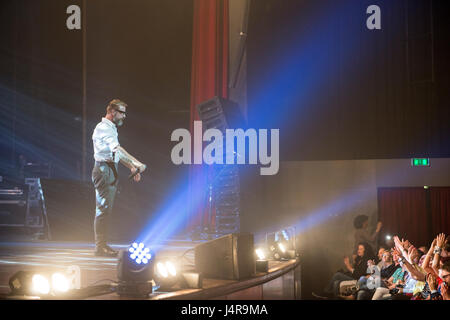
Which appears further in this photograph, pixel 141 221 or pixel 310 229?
pixel 141 221

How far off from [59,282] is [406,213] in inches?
215

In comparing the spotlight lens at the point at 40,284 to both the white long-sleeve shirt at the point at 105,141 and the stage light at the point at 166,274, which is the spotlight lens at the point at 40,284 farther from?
the white long-sleeve shirt at the point at 105,141

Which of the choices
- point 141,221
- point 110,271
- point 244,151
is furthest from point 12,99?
point 110,271

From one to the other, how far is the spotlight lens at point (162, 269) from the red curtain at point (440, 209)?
4.98 meters

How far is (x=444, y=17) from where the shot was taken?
5957 mm

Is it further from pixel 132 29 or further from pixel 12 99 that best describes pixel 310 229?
pixel 12 99

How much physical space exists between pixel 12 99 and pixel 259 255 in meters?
6.03

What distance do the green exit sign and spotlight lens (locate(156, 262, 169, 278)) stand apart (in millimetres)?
4460

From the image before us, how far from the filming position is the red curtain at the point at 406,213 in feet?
20.9

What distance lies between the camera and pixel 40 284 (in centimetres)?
210

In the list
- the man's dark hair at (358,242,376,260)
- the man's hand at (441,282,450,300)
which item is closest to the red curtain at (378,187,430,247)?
the man's dark hair at (358,242,376,260)

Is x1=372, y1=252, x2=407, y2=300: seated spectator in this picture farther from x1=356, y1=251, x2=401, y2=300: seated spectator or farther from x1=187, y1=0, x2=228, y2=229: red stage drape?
x1=187, y1=0, x2=228, y2=229: red stage drape

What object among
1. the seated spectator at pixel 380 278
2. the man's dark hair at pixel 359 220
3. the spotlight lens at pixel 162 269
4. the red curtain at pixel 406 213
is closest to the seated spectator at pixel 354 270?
the seated spectator at pixel 380 278
